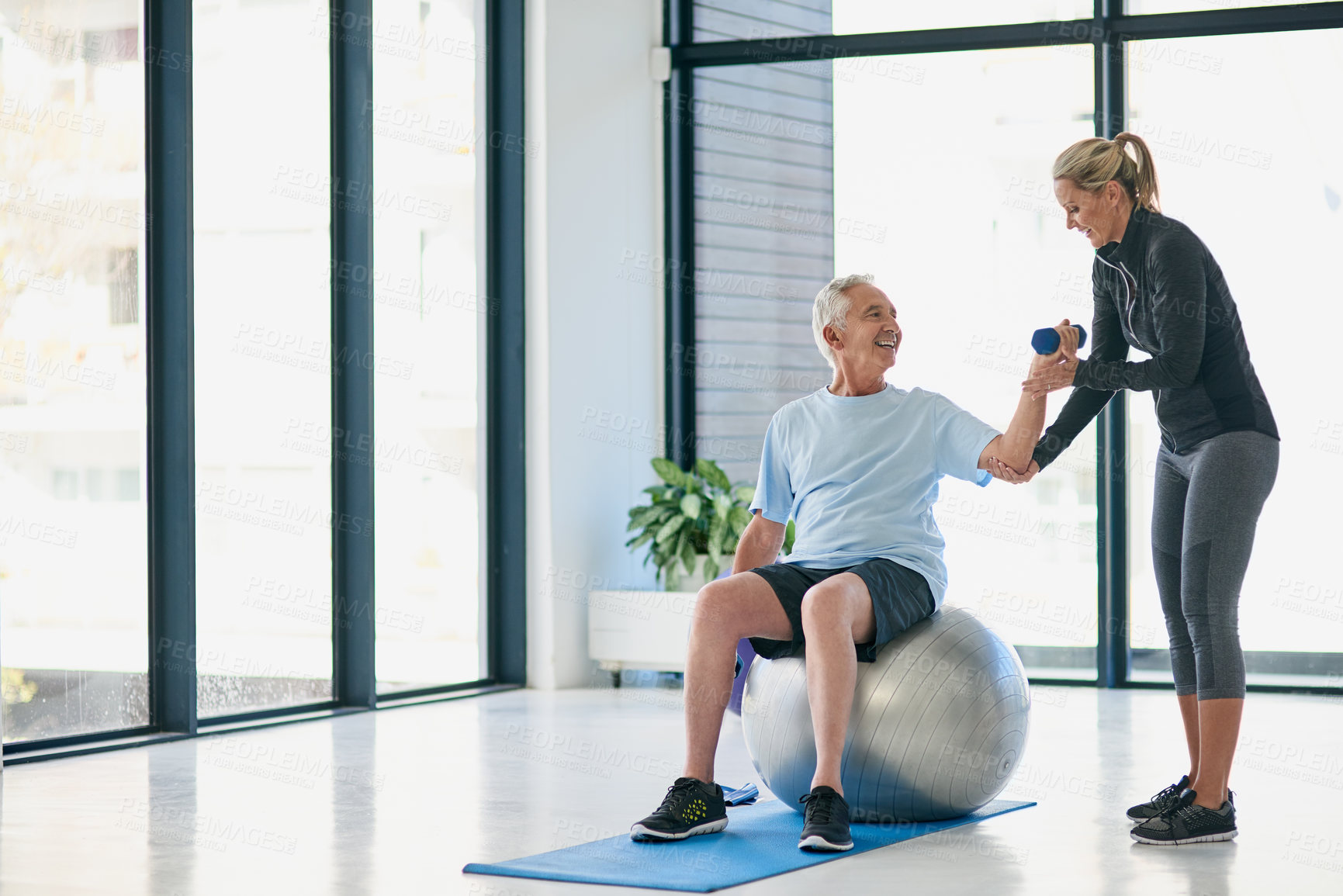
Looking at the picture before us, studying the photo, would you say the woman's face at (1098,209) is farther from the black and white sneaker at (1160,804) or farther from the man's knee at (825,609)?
the black and white sneaker at (1160,804)

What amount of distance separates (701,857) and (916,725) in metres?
0.44

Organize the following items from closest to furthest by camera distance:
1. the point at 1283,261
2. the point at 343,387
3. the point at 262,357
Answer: the point at 262,357 < the point at 343,387 < the point at 1283,261

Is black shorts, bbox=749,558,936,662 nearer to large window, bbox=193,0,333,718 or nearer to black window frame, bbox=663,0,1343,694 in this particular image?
large window, bbox=193,0,333,718

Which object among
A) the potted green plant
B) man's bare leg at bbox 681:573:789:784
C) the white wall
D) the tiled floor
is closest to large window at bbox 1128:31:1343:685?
the tiled floor

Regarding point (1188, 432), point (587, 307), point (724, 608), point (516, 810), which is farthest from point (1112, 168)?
point (587, 307)

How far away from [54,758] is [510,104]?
2768mm

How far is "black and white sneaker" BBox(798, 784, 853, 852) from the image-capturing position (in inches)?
104

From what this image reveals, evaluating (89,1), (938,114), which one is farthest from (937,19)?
(89,1)

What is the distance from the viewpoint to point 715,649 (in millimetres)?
2814

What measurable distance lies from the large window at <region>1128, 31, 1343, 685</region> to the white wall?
1.87 metres

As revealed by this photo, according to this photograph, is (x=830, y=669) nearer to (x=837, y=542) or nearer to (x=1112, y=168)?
(x=837, y=542)

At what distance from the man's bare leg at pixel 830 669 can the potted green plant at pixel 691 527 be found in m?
2.75

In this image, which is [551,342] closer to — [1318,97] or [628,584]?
[628,584]

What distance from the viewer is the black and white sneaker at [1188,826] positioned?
109 inches
